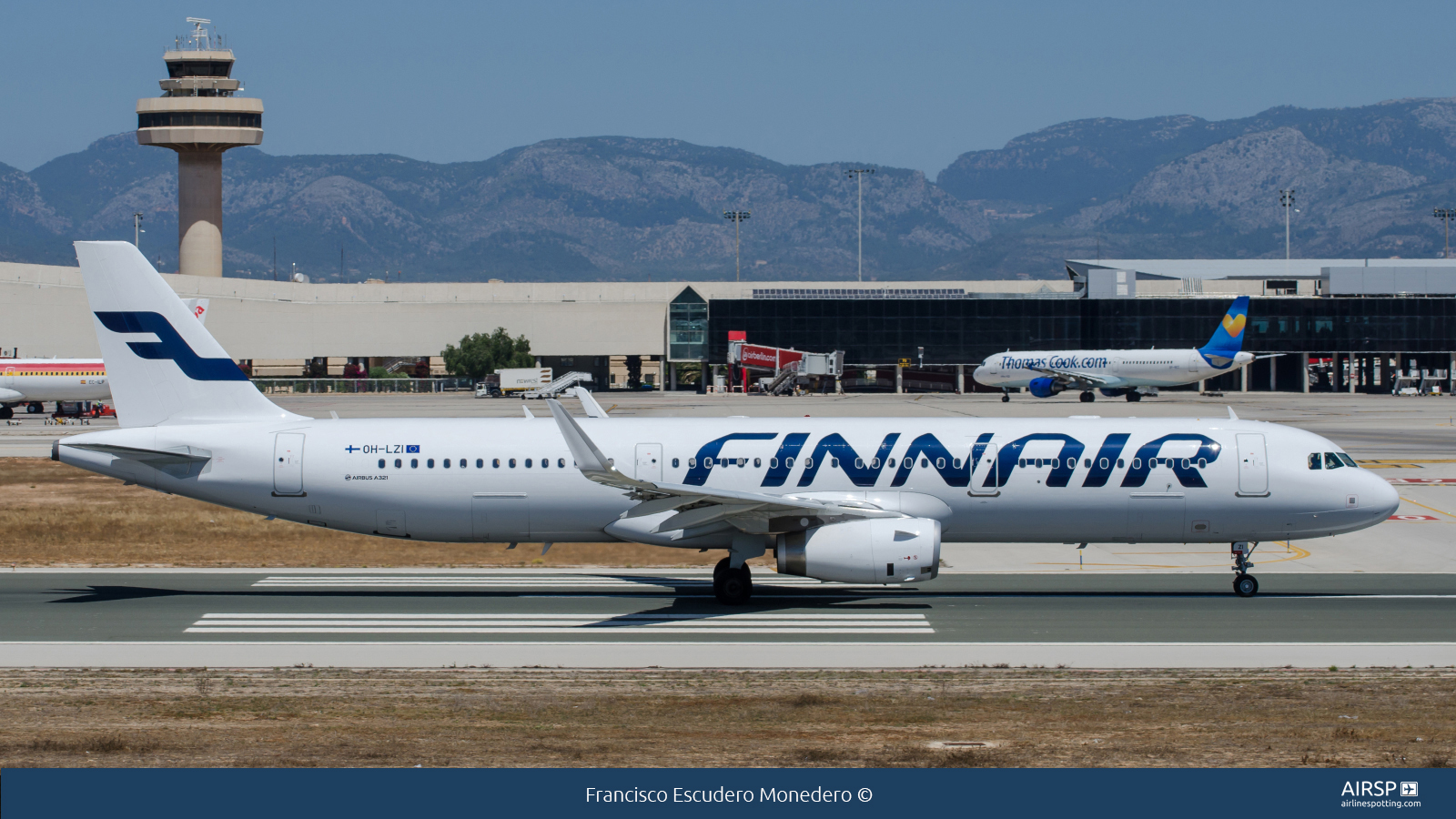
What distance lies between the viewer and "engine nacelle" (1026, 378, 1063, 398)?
128625mm

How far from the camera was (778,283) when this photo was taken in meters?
185

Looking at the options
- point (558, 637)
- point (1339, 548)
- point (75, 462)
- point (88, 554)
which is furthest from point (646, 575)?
point (1339, 548)

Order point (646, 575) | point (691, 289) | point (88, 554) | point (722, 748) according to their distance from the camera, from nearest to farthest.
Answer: point (722, 748), point (646, 575), point (88, 554), point (691, 289)

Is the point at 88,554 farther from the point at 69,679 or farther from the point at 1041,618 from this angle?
the point at 1041,618

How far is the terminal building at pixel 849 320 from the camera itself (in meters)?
157

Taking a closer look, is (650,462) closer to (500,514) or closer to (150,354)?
(500,514)

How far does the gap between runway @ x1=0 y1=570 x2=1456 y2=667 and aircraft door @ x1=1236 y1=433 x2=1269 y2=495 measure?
97.8 inches

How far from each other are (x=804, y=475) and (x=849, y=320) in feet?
460

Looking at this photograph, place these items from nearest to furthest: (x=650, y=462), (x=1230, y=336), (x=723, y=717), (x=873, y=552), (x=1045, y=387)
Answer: (x=723, y=717), (x=873, y=552), (x=650, y=462), (x=1230, y=336), (x=1045, y=387)

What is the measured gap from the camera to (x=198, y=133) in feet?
644

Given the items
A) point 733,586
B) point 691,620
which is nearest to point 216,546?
point 733,586

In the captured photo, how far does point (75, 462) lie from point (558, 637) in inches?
491

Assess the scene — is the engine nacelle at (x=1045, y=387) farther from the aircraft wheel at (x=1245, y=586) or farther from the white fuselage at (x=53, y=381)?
the aircraft wheel at (x=1245, y=586)

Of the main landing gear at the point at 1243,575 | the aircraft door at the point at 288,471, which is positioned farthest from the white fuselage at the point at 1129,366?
the aircraft door at the point at 288,471
